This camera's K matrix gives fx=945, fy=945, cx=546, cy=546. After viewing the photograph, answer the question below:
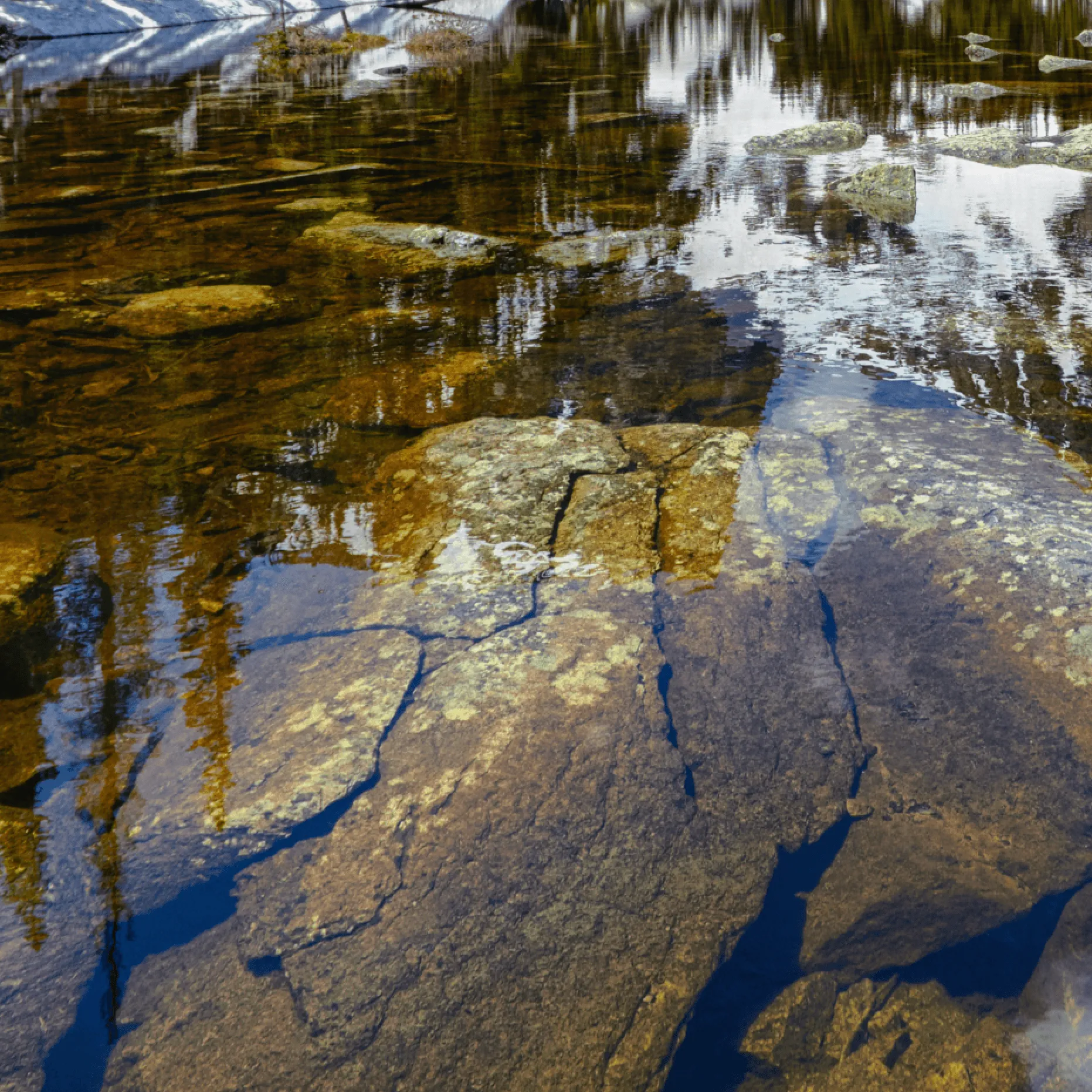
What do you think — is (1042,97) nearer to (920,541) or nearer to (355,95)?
(355,95)

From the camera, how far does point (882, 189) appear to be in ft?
20.2

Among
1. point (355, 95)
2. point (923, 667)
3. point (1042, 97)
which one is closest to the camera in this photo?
point (923, 667)

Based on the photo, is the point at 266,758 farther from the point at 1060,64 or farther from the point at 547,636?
the point at 1060,64

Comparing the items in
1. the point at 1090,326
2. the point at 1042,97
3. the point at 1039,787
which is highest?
the point at 1042,97

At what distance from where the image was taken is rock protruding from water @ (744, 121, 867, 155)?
25.7 feet

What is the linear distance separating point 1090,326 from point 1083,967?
121 inches

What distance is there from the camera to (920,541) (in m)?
2.49

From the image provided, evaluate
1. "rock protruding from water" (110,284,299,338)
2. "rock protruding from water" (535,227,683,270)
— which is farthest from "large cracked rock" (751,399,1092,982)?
"rock protruding from water" (110,284,299,338)

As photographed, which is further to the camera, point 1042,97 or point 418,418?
point 1042,97

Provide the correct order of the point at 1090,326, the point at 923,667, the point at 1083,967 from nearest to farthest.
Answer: the point at 1083,967
the point at 923,667
the point at 1090,326

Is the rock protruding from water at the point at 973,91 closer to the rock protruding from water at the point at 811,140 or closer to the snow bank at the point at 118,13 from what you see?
the rock protruding from water at the point at 811,140

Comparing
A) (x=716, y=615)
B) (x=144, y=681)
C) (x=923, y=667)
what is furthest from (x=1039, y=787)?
(x=144, y=681)

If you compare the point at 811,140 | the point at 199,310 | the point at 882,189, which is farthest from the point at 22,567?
the point at 811,140

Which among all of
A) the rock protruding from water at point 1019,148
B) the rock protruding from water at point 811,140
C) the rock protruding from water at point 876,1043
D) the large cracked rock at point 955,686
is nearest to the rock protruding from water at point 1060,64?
the rock protruding from water at point 1019,148
